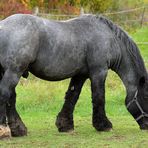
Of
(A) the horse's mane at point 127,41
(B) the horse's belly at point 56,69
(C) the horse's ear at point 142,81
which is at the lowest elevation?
(C) the horse's ear at point 142,81

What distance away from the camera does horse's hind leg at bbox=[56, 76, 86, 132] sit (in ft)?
33.5

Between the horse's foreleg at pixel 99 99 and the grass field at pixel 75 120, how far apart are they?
6.1 inches

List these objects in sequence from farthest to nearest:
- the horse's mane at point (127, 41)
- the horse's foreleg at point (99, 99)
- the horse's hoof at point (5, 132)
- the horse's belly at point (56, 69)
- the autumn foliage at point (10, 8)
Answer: the autumn foliage at point (10, 8) → the horse's mane at point (127, 41) → the horse's foreleg at point (99, 99) → the horse's belly at point (56, 69) → the horse's hoof at point (5, 132)

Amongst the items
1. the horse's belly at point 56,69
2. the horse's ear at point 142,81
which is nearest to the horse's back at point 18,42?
the horse's belly at point 56,69

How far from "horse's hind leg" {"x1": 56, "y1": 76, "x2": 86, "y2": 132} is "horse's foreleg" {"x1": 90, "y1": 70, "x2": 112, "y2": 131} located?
0.45 metres

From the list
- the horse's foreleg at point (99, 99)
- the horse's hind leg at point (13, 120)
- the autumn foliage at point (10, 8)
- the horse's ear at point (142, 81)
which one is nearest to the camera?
the horse's hind leg at point (13, 120)

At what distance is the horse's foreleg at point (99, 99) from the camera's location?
31.9 feet

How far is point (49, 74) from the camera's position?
30.9 feet

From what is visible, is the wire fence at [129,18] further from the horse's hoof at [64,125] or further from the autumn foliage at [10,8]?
the horse's hoof at [64,125]

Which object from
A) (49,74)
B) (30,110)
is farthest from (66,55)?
(30,110)

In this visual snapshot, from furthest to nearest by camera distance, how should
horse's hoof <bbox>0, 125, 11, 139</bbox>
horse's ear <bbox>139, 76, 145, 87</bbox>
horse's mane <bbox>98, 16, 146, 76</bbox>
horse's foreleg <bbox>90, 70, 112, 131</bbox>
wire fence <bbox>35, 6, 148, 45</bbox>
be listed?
1. wire fence <bbox>35, 6, 148, 45</bbox>
2. horse's ear <bbox>139, 76, 145, 87</bbox>
3. horse's mane <bbox>98, 16, 146, 76</bbox>
4. horse's foreleg <bbox>90, 70, 112, 131</bbox>
5. horse's hoof <bbox>0, 125, 11, 139</bbox>

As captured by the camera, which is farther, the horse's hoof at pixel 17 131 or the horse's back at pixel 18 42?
the horse's hoof at pixel 17 131

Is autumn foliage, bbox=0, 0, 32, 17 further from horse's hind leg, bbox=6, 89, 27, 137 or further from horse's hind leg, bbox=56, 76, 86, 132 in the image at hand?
horse's hind leg, bbox=6, 89, 27, 137

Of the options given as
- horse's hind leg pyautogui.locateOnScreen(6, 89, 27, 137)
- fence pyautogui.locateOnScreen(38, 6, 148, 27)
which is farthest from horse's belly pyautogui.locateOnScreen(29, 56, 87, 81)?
fence pyautogui.locateOnScreen(38, 6, 148, 27)
